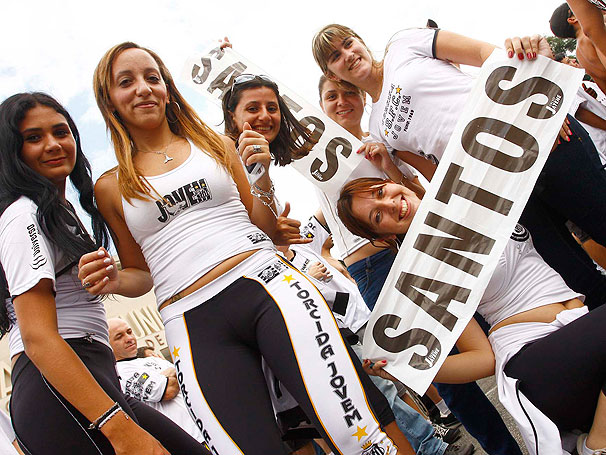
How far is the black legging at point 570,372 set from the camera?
1.44 meters

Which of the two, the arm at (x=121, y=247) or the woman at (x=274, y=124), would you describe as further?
the woman at (x=274, y=124)

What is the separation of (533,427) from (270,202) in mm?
1312

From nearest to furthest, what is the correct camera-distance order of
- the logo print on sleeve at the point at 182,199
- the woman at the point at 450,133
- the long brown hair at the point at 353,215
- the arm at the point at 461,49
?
the logo print on sleeve at the point at 182,199 → the woman at the point at 450,133 → the arm at the point at 461,49 → the long brown hair at the point at 353,215

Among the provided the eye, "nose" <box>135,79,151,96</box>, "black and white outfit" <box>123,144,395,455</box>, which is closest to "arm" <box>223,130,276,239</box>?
"black and white outfit" <box>123,144,395,455</box>

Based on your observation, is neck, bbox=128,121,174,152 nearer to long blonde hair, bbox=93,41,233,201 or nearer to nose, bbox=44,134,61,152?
long blonde hair, bbox=93,41,233,201

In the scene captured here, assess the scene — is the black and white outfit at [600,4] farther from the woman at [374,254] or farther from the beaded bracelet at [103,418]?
the beaded bracelet at [103,418]

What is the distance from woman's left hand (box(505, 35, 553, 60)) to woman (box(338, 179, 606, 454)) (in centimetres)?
78

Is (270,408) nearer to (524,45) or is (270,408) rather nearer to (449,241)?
(449,241)

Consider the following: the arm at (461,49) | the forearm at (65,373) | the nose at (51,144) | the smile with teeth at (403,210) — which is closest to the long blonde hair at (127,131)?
the nose at (51,144)

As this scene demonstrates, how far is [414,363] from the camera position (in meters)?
1.81

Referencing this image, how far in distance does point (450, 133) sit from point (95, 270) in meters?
1.69

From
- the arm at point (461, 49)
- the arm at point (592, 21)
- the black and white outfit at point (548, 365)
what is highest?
the arm at point (592, 21)

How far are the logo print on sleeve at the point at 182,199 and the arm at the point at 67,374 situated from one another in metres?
0.52

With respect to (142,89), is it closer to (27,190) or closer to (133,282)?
(27,190)
